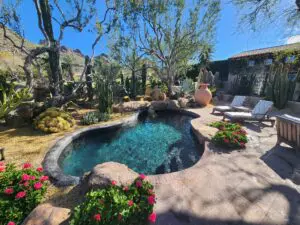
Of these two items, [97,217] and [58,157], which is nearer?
[97,217]

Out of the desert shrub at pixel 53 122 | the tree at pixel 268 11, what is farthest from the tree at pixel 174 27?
the desert shrub at pixel 53 122

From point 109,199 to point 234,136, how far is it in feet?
13.9

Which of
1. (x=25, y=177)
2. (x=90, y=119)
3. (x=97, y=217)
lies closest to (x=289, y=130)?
(x=97, y=217)

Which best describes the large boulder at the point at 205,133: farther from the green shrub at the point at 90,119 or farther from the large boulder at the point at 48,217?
the green shrub at the point at 90,119

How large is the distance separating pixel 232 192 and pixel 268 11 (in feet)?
29.1

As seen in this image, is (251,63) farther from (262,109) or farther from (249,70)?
(262,109)

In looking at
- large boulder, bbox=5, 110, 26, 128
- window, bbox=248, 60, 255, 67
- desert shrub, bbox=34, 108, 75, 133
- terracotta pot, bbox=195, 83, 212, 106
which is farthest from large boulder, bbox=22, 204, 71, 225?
window, bbox=248, 60, 255, 67

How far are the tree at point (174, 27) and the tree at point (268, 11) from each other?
14.3ft

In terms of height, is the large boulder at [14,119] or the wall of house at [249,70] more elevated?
the wall of house at [249,70]

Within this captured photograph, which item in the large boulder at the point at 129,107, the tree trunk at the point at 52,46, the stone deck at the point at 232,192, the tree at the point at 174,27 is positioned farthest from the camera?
the tree at the point at 174,27

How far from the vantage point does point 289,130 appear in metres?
4.35

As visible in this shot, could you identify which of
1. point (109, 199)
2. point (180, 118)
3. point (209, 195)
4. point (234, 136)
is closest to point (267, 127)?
point (234, 136)

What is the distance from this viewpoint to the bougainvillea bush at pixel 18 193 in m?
2.30

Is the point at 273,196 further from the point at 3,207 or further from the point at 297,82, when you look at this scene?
the point at 297,82
